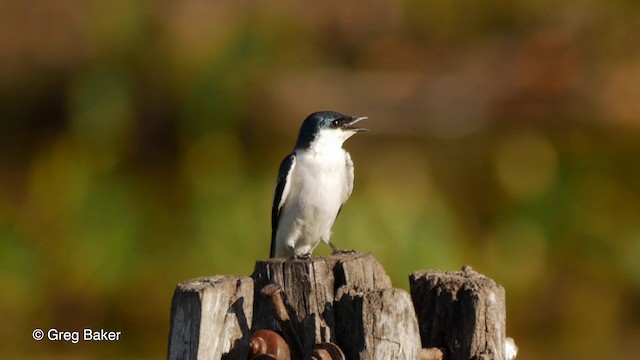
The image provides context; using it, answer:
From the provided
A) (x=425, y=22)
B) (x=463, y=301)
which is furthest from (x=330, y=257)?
(x=425, y=22)

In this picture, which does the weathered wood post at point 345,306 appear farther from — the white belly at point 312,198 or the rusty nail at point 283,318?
the white belly at point 312,198

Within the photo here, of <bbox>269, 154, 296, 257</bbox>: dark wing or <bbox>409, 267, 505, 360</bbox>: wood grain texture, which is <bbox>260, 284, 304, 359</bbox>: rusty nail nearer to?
<bbox>409, 267, 505, 360</bbox>: wood grain texture

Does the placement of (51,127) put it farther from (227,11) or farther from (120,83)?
(227,11)

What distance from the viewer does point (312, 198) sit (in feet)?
17.7

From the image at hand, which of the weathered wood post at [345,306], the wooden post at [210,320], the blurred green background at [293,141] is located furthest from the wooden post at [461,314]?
the blurred green background at [293,141]

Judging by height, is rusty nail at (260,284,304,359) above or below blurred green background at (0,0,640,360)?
below

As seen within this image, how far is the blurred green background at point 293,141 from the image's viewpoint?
8430mm

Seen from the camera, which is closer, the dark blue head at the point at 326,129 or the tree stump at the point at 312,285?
the tree stump at the point at 312,285

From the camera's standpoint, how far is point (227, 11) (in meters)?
9.05

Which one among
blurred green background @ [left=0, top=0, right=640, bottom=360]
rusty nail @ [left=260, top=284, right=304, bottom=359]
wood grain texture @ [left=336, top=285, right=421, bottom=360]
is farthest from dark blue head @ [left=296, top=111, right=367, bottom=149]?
blurred green background @ [left=0, top=0, right=640, bottom=360]

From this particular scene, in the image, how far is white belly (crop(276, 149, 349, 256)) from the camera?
5.39 m

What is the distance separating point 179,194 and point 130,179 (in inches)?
13.8
